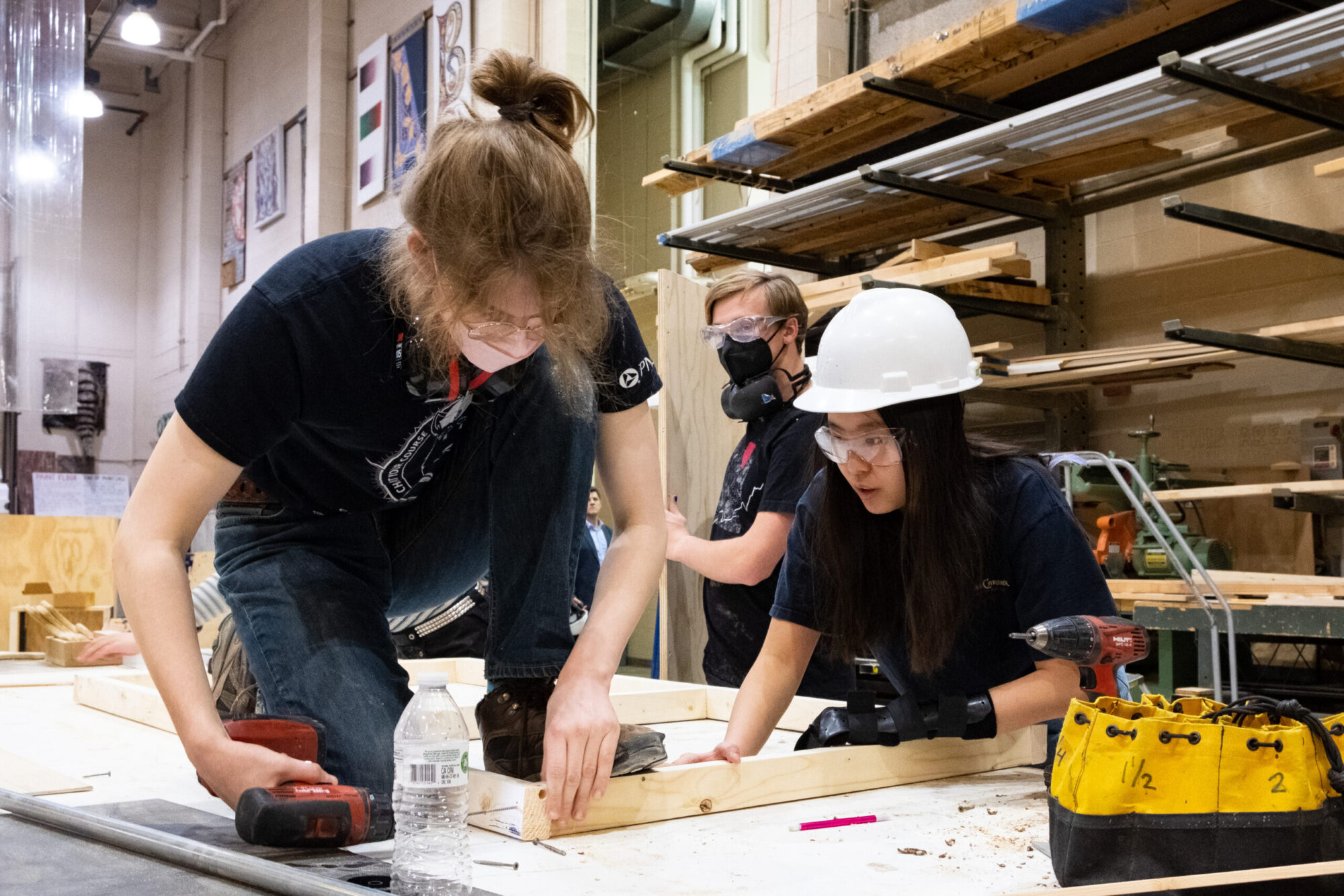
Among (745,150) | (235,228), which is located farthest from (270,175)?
(745,150)

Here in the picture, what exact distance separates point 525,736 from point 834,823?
0.46 m

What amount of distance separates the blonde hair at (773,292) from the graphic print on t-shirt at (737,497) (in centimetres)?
37

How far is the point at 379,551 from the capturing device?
1.86 meters

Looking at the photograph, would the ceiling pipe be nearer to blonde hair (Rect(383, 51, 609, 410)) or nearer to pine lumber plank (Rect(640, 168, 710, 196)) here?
pine lumber plank (Rect(640, 168, 710, 196))

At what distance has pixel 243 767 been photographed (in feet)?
4.54

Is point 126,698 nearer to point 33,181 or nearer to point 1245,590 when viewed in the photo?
point 1245,590

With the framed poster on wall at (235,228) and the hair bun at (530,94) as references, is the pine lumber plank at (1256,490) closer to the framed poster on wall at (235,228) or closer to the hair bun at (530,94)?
the hair bun at (530,94)

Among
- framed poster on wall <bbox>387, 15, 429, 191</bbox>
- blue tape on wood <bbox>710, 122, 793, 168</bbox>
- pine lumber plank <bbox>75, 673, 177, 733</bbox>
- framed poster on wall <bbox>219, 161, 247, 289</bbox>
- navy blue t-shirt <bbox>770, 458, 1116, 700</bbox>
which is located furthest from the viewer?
framed poster on wall <bbox>219, 161, 247, 289</bbox>

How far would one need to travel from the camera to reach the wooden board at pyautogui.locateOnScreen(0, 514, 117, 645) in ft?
16.4

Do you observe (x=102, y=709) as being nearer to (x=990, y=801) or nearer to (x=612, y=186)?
(x=990, y=801)

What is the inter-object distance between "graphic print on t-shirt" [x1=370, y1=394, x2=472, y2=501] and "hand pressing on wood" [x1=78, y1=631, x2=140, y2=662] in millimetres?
2491

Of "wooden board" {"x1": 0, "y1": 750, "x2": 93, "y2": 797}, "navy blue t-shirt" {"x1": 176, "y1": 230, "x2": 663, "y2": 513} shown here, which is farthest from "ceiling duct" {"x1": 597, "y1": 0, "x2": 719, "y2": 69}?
"wooden board" {"x1": 0, "y1": 750, "x2": 93, "y2": 797}

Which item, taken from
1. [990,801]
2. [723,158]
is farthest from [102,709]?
[723,158]

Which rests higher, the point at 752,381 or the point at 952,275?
the point at 952,275
